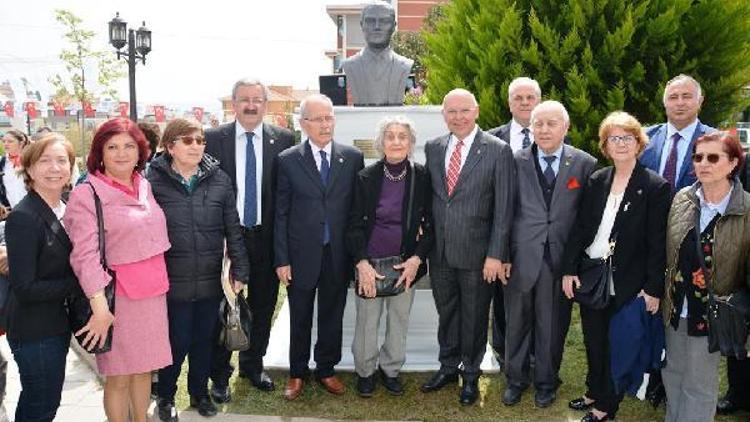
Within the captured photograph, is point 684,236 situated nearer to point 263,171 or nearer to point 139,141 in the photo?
point 263,171

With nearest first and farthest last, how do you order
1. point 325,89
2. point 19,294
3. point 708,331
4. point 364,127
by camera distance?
point 19,294 → point 708,331 → point 364,127 → point 325,89

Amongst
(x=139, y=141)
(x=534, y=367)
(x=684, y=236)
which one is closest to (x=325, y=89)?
(x=139, y=141)

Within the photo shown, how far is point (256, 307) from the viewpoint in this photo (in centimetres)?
428

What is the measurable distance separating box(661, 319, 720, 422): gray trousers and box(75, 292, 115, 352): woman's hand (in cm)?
287

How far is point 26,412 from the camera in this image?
288 centimetres

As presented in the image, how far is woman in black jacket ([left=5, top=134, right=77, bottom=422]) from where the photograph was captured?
2686 millimetres

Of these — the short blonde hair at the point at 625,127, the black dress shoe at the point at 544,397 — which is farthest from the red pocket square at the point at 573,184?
the black dress shoe at the point at 544,397

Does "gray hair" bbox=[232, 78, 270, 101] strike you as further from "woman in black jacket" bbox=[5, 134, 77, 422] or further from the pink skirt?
the pink skirt

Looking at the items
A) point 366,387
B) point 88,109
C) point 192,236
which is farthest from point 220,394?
point 88,109

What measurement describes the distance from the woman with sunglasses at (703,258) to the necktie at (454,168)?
1.23 metres

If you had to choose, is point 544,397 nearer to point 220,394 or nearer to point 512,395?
point 512,395

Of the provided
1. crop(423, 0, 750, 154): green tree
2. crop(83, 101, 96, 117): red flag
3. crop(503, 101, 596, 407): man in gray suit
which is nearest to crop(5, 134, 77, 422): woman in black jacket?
crop(503, 101, 596, 407): man in gray suit

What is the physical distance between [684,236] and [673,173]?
0.85 metres

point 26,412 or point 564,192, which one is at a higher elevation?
point 564,192
